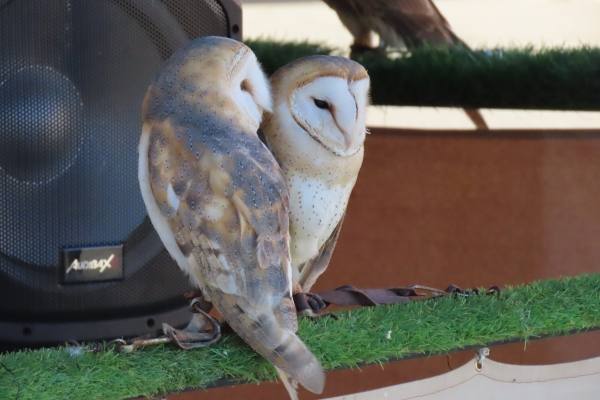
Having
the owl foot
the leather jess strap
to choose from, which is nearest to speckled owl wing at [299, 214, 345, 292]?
the leather jess strap

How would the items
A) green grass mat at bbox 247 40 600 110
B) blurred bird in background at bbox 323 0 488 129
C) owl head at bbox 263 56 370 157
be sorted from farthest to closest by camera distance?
blurred bird in background at bbox 323 0 488 129 → green grass mat at bbox 247 40 600 110 → owl head at bbox 263 56 370 157

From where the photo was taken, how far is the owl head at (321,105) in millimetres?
786

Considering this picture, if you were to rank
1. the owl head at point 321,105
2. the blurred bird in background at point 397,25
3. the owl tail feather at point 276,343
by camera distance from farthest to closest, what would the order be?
the blurred bird in background at point 397,25 < the owl head at point 321,105 < the owl tail feather at point 276,343

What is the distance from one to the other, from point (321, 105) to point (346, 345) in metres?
0.20

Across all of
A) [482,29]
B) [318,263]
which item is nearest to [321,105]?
[318,263]

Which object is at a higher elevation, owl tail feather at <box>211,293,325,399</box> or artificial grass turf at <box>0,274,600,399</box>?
owl tail feather at <box>211,293,325,399</box>

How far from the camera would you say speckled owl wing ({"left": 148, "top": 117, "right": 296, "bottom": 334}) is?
0.69 meters

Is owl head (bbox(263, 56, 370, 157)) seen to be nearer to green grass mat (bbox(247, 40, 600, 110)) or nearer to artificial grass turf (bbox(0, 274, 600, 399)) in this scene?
artificial grass turf (bbox(0, 274, 600, 399))

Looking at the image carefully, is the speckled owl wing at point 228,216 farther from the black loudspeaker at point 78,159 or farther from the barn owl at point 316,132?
the black loudspeaker at point 78,159

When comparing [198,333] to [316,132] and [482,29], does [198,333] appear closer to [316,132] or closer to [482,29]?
[316,132]

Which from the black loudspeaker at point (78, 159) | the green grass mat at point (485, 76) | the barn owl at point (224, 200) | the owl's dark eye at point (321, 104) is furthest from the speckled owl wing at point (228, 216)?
the green grass mat at point (485, 76)

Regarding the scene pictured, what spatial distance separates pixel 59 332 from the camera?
3.07 ft

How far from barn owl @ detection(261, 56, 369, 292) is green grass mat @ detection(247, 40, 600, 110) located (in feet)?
3.07

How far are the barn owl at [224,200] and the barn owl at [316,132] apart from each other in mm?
75
